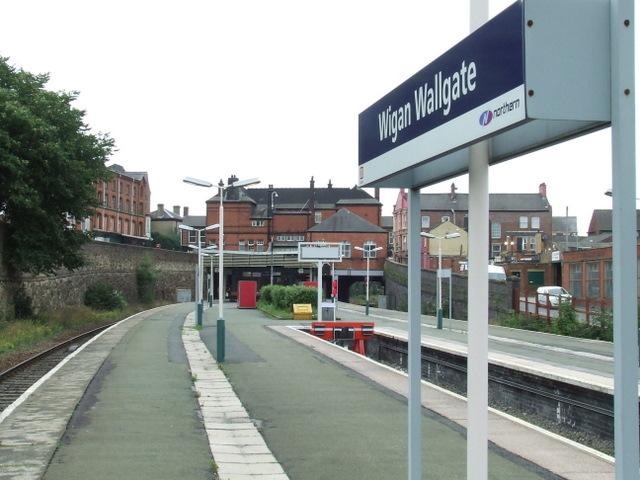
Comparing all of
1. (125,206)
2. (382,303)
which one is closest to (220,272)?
(382,303)

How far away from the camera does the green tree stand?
99.4ft

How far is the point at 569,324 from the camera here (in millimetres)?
33094

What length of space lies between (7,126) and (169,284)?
177ft

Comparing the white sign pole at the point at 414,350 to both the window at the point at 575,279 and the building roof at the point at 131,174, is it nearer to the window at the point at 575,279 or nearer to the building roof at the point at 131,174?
the window at the point at 575,279

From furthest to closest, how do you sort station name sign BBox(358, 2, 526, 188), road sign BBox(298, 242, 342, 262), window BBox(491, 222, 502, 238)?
1. window BBox(491, 222, 502, 238)
2. road sign BBox(298, 242, 342, 262)
3. station name sign BBox(358, 2, 526, 188)

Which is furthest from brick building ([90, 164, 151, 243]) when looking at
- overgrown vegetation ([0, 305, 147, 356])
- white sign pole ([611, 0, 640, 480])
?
white sign pole ([611, 0, 640, 480])

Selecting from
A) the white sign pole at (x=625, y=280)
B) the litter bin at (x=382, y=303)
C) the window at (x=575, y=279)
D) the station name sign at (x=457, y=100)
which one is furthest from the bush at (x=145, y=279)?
the white sign pole at (x=625, y=280)

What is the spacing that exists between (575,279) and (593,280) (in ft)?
9.14

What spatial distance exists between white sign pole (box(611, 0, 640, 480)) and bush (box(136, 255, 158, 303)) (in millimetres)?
68454

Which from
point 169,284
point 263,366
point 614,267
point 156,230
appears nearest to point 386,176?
point 614,267

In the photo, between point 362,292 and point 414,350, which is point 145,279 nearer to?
point 362,292

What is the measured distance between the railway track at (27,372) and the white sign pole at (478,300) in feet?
39.3

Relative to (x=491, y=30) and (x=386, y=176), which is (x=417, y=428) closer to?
(x=386, y=176)

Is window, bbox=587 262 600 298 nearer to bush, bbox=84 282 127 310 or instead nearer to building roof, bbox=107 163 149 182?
bush, bbox=84 282 127 310
